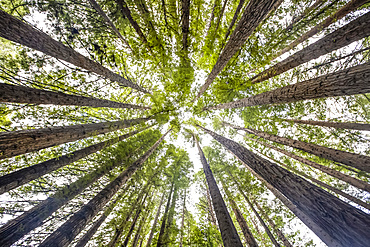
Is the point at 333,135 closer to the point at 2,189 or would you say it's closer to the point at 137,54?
the point at 137,54

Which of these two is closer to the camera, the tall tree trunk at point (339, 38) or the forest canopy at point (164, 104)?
the forest canopy at point (164, 104)

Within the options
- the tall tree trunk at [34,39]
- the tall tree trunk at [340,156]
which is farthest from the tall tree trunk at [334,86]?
the tall tree trunk at [34,39]

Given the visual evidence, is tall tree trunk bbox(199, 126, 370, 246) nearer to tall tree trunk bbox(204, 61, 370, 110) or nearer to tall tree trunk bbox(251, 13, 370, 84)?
tall tree trunk bbox(204, 61, 370, 110)

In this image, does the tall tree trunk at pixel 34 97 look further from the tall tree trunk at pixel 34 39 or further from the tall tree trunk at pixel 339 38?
the tall tree trunk at pixel 339 38

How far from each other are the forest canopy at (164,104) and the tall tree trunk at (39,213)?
0.15ft

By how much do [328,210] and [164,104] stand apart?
775cm

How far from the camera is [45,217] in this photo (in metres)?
5.17

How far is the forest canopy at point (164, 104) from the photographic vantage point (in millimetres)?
3254

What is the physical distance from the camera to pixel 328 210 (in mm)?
2076

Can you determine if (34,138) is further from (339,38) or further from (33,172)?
(339,38)

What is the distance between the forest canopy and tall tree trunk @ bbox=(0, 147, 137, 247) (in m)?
0.04

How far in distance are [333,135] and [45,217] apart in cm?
1411

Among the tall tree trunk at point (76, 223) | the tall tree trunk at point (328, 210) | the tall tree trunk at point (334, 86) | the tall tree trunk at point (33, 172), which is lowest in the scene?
the tall tree trunk at point (328, 210)

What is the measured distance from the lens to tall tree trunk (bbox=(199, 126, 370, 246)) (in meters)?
1.77
